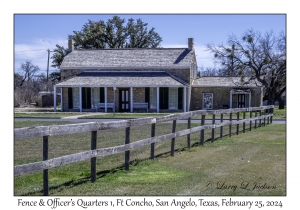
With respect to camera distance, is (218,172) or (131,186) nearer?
(131,186)

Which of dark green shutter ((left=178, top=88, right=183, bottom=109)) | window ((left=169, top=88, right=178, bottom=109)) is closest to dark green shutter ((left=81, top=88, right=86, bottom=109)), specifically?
window ((left=169, top=88, right=178, bottom=109))

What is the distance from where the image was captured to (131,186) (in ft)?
25.0

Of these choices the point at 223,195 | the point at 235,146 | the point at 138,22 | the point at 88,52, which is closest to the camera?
the point at 223,195

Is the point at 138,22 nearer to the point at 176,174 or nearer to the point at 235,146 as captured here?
the point at 235,146

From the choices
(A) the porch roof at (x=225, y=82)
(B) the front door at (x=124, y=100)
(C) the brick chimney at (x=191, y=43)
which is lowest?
(B) the front door at (x=124, y=100)

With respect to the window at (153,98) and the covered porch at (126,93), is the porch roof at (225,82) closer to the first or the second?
the covered porch at (126,93)

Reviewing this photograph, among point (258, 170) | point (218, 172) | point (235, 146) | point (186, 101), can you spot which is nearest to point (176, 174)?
point (218, 172)

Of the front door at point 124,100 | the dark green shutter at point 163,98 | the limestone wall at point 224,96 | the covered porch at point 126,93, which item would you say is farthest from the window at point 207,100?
the front door at point 124,100

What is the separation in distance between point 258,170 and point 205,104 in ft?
111

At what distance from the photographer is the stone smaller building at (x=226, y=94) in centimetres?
4197

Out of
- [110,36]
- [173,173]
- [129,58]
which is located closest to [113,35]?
[110,36]

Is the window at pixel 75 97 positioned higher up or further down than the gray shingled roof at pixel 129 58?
further down

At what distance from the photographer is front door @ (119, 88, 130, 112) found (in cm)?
4131

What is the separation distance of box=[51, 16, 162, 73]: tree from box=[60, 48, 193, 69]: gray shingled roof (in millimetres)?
14050
